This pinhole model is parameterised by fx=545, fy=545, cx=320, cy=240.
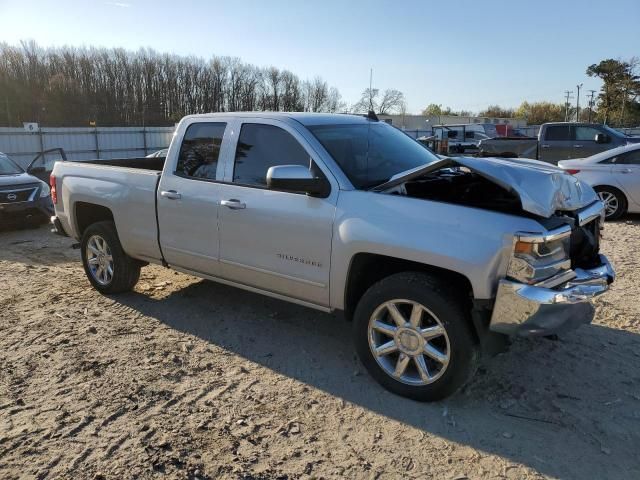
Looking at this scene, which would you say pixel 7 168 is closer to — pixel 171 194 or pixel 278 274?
pixel 171 194

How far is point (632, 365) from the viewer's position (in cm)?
415

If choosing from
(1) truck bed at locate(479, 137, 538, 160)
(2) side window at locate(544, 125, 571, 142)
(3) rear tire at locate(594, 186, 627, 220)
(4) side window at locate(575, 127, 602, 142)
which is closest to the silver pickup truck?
(3) rear tire at locate(594, 186, 627, 220)

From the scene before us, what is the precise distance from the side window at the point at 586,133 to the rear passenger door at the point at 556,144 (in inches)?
8.7

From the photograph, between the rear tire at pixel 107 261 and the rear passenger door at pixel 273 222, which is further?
the rear tire at pixel 107 261

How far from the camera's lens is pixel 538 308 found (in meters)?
3.17

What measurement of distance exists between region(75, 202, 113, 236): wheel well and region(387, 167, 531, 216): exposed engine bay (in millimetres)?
3489

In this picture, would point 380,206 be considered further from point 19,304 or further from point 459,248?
point 19,304

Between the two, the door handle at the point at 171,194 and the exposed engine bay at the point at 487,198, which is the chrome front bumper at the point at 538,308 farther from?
the door handle at the point at 171,194

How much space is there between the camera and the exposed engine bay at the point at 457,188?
396cm

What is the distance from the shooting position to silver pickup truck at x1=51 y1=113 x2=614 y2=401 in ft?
10.8

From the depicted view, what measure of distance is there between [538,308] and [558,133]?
45.7ft

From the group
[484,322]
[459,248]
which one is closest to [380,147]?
[459,248]

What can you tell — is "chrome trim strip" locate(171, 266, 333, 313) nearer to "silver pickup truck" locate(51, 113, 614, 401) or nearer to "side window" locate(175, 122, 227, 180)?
"silver pickup truck" locate(51, 113, 614, 401)

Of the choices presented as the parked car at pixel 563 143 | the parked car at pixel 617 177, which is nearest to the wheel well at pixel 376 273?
the parked car at pixel 617 177
